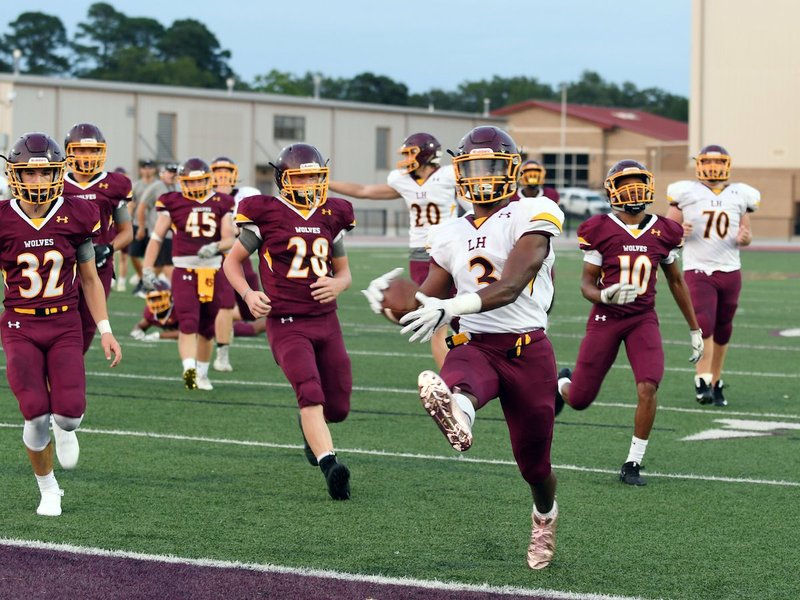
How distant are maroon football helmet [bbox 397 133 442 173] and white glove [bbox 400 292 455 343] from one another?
6.05 meters

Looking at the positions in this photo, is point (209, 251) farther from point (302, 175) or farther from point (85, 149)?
point (302, 175)

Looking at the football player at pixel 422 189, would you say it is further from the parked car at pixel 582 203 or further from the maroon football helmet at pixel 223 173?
the parked car at pixel 582 203

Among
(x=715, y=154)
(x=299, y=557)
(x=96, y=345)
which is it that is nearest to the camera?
(x=299, y=557)

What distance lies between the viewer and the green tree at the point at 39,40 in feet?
364

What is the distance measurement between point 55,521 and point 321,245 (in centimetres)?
210

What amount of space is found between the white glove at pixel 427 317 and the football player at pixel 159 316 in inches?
305

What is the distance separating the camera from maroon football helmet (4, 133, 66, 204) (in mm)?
6332

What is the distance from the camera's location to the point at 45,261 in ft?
20.9

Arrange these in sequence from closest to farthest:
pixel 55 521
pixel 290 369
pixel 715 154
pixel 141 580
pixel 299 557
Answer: pixel 141 580 < pixel 299 557 < pixel 55 521 < pixel 290 369 < pixel 715 154

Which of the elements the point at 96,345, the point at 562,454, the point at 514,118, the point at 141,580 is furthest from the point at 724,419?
the point at 514,118

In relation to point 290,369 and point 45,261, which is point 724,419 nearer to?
point 290,369

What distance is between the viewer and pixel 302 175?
723cm

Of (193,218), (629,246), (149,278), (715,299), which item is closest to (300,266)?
(629,246)

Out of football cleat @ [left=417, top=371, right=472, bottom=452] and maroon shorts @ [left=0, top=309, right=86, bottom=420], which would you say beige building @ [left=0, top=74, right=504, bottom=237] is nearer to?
maroon shorts @ [left=0, top=309, right=86, bottom=420]
